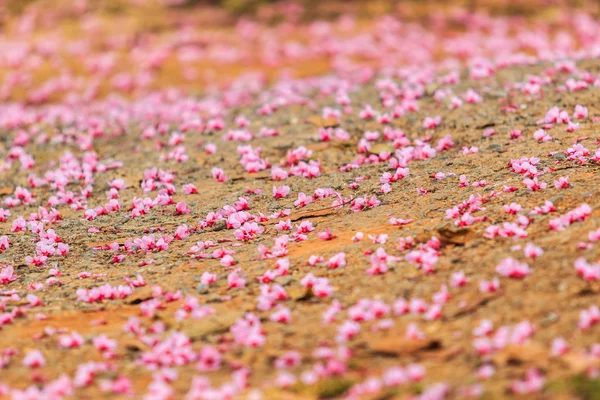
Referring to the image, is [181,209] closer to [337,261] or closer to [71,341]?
[337,261]

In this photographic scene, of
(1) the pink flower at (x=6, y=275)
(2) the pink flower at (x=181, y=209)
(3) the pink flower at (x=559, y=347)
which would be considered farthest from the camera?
(2) the pink flower at (x=181, y=209)

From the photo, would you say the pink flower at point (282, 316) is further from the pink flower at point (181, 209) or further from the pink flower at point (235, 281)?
the pink flower at point (181, 209)

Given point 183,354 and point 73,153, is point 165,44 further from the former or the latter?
point 183,354

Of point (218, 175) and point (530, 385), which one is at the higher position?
point (530, 385)

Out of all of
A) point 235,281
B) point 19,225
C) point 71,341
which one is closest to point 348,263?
point 235,281

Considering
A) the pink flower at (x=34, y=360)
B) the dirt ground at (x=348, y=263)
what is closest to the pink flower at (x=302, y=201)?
the dirt ground at (x=348, y=263)

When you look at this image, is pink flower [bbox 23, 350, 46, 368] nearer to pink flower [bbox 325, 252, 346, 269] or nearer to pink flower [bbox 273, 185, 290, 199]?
pink flower [bbox 325, 252, 346, 269]

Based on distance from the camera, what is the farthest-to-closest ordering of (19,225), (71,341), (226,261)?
1. (19,225)
2. (226,261)
3. (71,341)

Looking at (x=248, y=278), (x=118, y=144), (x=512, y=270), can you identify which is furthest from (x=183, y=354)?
(x=118, y=144)

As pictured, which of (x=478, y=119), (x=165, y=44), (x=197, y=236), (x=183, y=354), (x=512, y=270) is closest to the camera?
(x=183, y=354)

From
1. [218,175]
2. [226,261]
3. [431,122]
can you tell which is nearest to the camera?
[226,261]

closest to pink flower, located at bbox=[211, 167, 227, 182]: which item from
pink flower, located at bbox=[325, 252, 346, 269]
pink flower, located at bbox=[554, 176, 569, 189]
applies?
pink flower, located at bbox=[325, 252, 346, 269]
